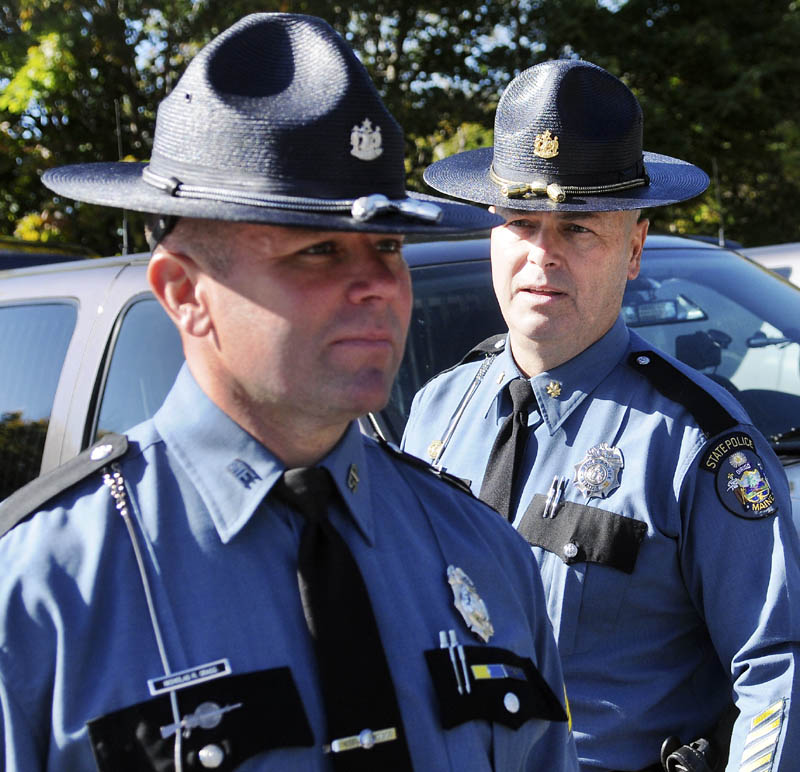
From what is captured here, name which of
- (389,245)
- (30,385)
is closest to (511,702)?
(389,245)

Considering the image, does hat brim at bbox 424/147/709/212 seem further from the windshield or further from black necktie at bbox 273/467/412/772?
black necktie at bbox 273/467/412/772

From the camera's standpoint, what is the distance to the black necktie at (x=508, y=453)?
2422mm

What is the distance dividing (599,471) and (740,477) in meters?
0.30

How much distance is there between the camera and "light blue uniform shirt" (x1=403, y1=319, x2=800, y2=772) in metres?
2.07

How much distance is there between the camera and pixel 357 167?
5.10 ft

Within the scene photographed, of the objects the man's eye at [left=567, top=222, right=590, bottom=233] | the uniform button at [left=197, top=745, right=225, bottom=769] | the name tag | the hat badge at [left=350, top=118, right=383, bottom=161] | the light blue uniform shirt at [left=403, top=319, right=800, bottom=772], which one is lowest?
the light blue uniform shirt at [left=403, top=319, right=800, bottom=772]

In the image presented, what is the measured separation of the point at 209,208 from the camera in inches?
57.2

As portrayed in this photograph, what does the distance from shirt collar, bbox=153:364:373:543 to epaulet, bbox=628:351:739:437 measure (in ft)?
3.14

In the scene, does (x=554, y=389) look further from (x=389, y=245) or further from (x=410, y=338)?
(x=389, y=245)

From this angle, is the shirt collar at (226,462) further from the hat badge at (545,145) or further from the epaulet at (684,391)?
the hat badge at (545,145)

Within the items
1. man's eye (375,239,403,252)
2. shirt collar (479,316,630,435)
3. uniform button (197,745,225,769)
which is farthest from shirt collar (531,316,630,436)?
uniform button (197,745,225,769)

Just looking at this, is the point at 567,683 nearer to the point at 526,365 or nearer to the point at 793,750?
the point at 793,750

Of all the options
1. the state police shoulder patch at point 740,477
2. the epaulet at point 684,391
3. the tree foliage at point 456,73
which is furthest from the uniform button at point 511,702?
the tree foliage at point 456,73

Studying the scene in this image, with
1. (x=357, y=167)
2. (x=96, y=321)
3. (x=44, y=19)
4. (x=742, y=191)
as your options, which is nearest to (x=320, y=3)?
(x=44, y=19)
